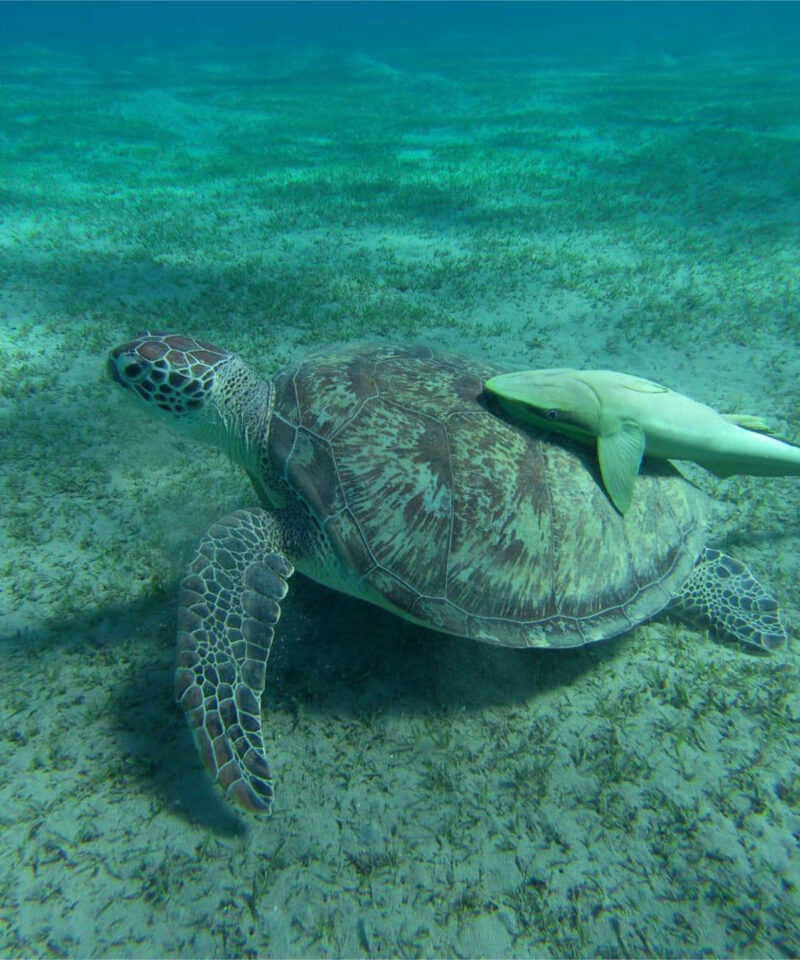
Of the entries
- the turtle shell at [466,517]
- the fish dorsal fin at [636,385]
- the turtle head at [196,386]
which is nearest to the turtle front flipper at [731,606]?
the turtle shell at [466,517]

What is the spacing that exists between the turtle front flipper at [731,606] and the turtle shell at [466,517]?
0.93ft

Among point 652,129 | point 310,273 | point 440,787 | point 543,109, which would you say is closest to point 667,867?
point 440,787

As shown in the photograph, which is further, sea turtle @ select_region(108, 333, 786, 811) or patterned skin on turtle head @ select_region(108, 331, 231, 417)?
patterned skin on turtle head @ select_region(108, 331, 231, 417)

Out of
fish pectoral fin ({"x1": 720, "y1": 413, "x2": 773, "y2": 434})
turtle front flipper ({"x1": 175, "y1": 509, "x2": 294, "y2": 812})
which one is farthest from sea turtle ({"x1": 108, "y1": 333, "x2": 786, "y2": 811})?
fish pectoral fin ({"x1": 720, "y1": 413, "x2": 773, "y2": 434})

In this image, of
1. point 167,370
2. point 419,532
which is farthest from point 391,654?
point 167,370

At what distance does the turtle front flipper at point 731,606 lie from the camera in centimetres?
260

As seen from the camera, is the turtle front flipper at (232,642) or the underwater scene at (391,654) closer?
the underwater scene at (391,654)

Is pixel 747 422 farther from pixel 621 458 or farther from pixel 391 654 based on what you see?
pixel 391 654

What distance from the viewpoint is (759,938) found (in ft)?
5.53

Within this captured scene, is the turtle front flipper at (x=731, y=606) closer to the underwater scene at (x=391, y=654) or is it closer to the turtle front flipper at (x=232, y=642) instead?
the underwater scene at (x=391, y=654)

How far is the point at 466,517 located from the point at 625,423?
90 cm

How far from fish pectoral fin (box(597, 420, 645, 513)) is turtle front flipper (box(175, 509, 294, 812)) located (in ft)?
5.16

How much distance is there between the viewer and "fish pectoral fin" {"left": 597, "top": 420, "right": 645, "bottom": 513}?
7.66ft

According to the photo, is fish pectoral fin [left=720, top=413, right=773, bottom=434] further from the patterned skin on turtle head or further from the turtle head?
the patterned skin on turtle head
